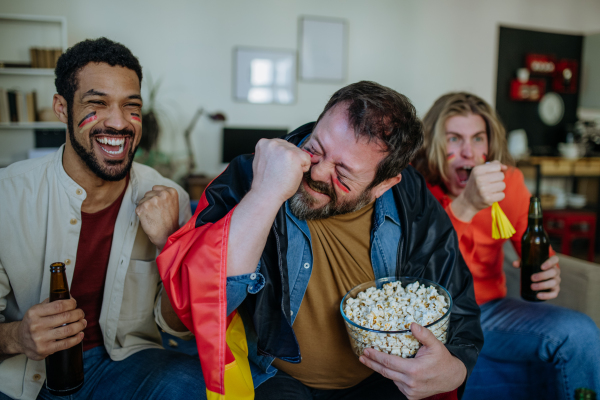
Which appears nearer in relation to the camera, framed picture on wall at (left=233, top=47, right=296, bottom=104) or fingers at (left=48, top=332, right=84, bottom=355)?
fingers at (left=48, top=332, right=84, bottom=355)

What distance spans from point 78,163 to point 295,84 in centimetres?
346

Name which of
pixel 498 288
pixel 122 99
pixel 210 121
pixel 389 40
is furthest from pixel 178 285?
pixel 389 40

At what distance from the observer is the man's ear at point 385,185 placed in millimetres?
1289

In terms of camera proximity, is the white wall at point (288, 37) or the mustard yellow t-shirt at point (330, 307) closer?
the mustard yellow t-shirt at point (330, 307)

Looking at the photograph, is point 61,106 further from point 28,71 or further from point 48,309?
point 28,71

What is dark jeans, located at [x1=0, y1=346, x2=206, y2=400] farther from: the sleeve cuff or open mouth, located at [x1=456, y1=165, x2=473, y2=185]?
open mouth, located at [x1=456, y1=165, x2=473, y2=185]

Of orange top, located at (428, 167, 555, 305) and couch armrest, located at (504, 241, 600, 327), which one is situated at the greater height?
orange top, located at (428, 167, 555, 305)

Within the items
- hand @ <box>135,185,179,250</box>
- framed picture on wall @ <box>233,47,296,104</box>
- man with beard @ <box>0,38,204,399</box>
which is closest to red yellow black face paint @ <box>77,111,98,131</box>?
man with beard @ <box>0,38,204,399</box>

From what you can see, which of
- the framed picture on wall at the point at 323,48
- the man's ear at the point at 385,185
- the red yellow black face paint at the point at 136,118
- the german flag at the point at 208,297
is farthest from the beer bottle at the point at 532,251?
the framed picture on wall at the point at 323,48

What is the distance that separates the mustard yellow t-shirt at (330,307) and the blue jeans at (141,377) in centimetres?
27

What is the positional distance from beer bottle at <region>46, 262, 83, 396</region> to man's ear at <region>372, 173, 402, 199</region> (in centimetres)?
92

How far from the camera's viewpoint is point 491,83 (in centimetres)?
512

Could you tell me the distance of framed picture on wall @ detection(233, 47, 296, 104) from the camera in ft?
14.2

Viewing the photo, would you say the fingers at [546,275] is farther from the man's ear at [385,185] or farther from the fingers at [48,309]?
the fingers at [48,309]
